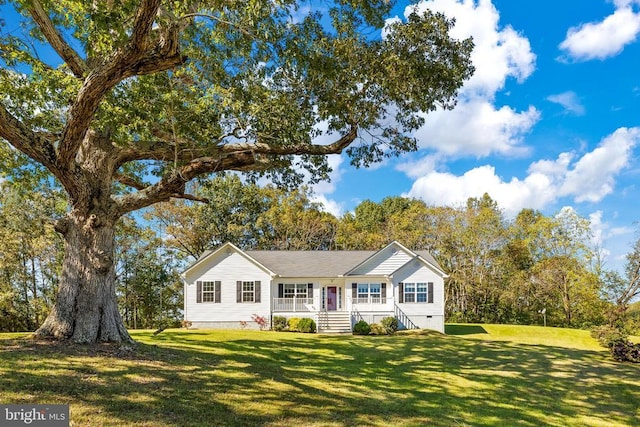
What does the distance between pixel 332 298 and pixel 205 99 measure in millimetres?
18112

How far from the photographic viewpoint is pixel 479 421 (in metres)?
7.04

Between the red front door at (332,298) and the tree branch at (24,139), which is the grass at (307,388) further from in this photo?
the red front door at (332,298)

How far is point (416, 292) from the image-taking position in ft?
79.0

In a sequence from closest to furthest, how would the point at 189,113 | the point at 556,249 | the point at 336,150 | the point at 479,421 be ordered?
the point at 479,421 < the point at 189,113 < the point at 336,150 < the point at 556,249

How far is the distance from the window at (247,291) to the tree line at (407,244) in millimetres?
8185

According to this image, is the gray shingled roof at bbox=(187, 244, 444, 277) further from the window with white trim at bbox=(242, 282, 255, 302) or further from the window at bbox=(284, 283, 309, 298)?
the window with white trim at bbox=(242, 282, 255, 302)

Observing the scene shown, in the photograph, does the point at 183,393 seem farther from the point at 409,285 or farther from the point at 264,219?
the point at 264,219

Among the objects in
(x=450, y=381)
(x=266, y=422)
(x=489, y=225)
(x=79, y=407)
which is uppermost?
(x=489, y=225)

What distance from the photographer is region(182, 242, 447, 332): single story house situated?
2367cm

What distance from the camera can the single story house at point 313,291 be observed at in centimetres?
2367

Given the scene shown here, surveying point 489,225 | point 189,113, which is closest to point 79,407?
point 189,113

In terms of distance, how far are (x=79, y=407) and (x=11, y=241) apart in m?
25.2

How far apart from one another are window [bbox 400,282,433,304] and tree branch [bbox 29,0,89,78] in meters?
19.7

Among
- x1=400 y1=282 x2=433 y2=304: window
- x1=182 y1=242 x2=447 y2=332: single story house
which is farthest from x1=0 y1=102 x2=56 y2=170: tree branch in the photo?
x1=400 y1=282 x2=433 y2=304: window
